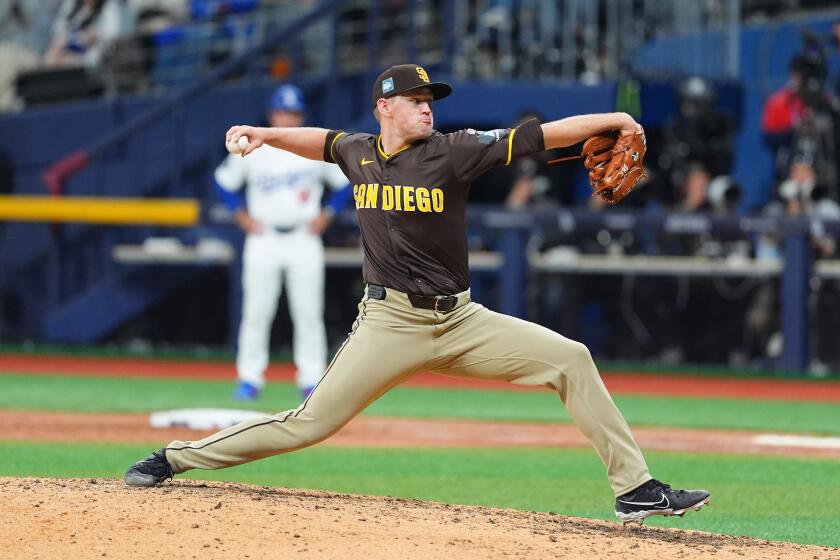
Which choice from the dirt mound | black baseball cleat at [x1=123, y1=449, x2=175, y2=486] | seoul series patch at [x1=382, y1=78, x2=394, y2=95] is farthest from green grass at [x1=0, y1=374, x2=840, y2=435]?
seoul series patch at [x1=382, y1=78, x2=394, y2=95]

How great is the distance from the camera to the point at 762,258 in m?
14.6

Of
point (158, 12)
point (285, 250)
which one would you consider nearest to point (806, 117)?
point (285, 250)

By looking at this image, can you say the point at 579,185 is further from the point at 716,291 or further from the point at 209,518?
the point at 209,518

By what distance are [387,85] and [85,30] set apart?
14775mm

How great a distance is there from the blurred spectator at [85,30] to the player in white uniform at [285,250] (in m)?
8.57

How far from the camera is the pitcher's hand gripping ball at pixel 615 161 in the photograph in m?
5.61

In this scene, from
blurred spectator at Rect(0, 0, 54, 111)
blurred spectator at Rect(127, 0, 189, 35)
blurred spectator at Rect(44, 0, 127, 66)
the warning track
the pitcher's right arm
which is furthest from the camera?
blurred spectator at Rect(0, 0, 54, 111)

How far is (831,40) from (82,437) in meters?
9.70

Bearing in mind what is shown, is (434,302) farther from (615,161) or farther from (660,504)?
(660,504)

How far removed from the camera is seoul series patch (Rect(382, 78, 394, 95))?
5.79 meters

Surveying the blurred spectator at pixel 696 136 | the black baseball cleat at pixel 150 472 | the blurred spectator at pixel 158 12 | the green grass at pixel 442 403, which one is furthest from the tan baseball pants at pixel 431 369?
the blurred spectator at pixel 158 12

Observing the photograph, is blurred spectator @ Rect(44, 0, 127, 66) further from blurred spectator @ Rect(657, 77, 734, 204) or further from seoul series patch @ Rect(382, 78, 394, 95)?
seoul series patch @ Rect(382, 78, 394, 95)

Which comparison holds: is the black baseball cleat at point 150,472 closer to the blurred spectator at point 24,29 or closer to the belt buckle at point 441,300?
the belt buckle at point 441,300

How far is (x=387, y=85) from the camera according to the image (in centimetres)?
580
